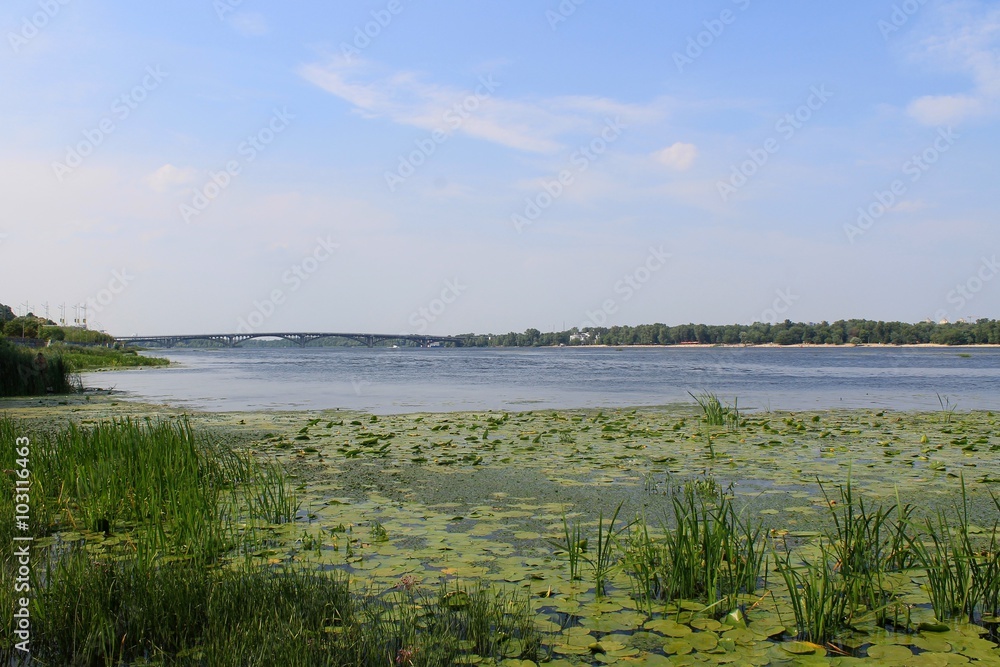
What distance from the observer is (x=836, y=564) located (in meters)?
6.01

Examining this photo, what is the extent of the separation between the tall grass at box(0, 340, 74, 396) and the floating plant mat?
40.4 feet

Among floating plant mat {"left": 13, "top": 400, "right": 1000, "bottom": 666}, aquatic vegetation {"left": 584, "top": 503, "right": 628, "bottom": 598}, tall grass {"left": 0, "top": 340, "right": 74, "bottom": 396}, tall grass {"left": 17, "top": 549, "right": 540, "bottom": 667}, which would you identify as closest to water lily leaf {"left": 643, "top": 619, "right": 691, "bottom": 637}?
floating plant mat {"left": 13, "top": 400, "right": 1000, "bottom": 666}

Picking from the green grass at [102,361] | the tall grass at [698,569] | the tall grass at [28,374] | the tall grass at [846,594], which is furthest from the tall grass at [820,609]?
the green grass at [102,361]

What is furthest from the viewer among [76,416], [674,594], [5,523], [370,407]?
[370,407]

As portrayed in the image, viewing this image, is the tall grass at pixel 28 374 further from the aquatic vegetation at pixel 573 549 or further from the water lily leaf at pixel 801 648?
the water lily leaf at pixel 801 648

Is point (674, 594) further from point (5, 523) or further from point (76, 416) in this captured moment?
point (76, 416)

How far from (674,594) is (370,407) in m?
18.9

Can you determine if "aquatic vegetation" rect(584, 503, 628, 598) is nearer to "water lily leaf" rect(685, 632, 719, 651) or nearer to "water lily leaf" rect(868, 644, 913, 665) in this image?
"water lily leaf" rect(685, 632, 719, 651)

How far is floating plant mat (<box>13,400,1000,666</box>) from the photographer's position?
4.78m

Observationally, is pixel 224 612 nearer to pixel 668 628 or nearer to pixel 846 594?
pixel 668 628

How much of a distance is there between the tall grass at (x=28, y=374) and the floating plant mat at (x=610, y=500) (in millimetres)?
12328

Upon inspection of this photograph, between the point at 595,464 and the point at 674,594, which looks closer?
the point at 674,594

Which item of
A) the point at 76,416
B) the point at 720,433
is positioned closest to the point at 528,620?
the point at 720,433

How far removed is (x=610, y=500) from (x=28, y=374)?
25.3 meters
